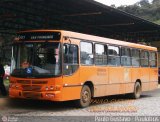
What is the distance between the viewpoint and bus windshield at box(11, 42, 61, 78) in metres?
13.7

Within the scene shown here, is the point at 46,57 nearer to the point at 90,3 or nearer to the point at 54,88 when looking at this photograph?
the point at 54,88

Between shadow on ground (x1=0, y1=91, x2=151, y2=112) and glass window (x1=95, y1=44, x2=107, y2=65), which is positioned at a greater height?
glass window (x1=95, y1=44, x2=107, y2=65)

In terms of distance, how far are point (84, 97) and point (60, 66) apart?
202cm

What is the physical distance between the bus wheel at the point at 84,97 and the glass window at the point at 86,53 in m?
0.95

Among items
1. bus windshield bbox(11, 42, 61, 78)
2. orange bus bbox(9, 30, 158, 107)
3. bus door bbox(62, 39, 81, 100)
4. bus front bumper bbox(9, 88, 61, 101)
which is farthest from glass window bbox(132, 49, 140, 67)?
bus front bumper bbox(9, 88, 61, 101)

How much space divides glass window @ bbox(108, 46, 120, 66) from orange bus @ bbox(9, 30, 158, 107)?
3.4 inches

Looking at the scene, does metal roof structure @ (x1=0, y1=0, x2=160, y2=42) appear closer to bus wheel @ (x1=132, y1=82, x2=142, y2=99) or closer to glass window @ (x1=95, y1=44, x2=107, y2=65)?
glass window @ (x1=95, y1=44, x2=107, y2=65)

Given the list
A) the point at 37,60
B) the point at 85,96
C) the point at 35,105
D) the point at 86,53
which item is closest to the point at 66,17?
the point at 86,53

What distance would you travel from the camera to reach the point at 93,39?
1606 centimetres

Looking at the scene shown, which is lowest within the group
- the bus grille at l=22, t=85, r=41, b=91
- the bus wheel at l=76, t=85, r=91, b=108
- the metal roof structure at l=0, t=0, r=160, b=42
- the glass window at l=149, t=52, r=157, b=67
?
the bus wheel at l=76, t=85, r=91, b=108

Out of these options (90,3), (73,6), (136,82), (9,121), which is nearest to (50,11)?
(73,6)

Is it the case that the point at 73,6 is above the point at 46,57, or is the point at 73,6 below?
above

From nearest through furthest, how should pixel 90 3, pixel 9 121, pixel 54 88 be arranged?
pixel 9 121, pixel 54 88, pixel 90 3

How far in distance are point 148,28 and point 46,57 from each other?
17920 mm
